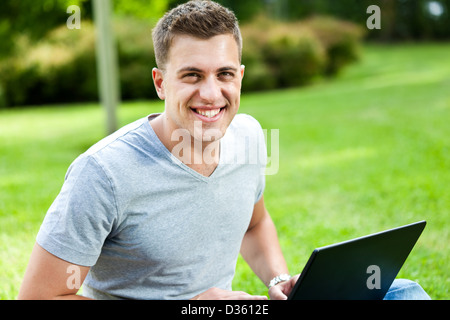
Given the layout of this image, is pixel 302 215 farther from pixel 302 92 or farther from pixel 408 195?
pixel 302 92

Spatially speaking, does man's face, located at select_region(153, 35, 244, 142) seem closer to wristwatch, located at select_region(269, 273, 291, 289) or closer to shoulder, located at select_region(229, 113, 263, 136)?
shoulder, located at select_region(229, 113, 263, 136)

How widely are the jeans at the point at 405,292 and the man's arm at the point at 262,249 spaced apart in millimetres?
454

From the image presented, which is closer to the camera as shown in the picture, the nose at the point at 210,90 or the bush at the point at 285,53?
the nose at the point at 210,90

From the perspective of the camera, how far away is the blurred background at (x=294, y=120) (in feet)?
15.8

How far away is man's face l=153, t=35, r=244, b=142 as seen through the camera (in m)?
1.91

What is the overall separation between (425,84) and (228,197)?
13390 millimetres

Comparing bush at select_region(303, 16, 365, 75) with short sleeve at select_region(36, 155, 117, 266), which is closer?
short sleeve at select_region(36, 155, 117, 266)

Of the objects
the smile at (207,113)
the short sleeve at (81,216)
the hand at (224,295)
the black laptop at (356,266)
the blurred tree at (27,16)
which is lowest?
the hand at (224,295)

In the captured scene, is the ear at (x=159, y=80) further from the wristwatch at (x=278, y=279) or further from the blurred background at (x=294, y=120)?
the blurred background at (x=294, y=120)

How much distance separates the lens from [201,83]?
77.0 inches

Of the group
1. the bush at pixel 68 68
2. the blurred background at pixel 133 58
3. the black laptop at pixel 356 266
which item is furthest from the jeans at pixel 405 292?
the bush at pixel 68 68

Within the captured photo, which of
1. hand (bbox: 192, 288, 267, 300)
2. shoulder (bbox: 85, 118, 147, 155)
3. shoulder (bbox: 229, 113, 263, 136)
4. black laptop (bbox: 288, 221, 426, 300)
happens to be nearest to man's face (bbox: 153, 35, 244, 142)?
shoulder (bbox: 85, 118, 147, 155)

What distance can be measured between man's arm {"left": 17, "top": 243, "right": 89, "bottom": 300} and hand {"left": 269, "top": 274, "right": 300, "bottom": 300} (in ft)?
2.44
